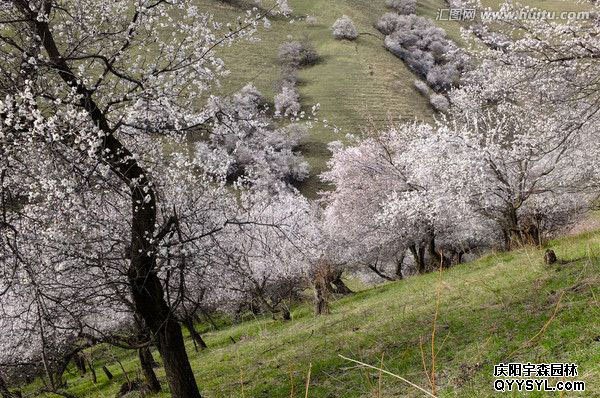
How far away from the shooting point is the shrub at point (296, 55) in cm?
11656

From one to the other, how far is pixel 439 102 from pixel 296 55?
35087mm

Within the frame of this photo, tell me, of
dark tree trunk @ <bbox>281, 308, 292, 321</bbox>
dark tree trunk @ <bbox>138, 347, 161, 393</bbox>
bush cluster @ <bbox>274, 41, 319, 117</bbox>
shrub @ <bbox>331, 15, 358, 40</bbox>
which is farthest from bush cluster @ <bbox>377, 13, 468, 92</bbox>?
dark tree trunk @ <bbox>138, 347, 161, 393</bbox>

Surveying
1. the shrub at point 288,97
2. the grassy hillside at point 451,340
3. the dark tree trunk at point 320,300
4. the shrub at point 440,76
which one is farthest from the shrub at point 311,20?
the grassy hillside at point 451,340

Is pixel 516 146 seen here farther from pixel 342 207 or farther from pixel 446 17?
pixel 446 17

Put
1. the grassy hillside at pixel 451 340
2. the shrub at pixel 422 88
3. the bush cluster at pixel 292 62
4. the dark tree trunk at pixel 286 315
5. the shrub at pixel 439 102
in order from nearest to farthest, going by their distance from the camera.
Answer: the grassy hillside at pixel 451 340 → the dark tree trunk at pixel 286 315 → the bush cluster at pixel 292 62 → the shrub at pixel 439 102 → the shrub at pixel 422 88

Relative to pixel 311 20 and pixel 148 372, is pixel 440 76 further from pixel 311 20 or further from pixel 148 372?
pixel 148 372

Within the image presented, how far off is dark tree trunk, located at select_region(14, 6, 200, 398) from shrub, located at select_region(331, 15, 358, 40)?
407 feet

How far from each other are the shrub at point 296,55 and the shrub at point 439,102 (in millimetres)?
30055

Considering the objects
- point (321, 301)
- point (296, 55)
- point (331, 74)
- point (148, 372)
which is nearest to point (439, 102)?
point (331, 74)

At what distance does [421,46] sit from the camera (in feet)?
436

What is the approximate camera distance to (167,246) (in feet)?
31.1

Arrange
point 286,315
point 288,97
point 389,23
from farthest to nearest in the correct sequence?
point 389,23 → point 288,97 → point 286,315

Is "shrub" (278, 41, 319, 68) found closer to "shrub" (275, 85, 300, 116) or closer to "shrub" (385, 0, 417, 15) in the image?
"shrub" (275, 85, 300, 116)

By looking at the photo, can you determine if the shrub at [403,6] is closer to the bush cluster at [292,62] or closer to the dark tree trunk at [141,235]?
the bush cluster at [292,62]
